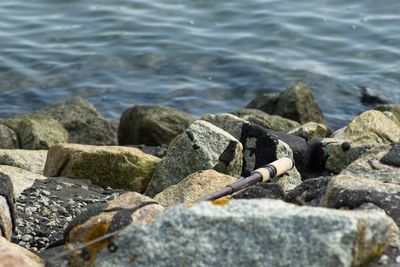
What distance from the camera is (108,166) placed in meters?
9.83

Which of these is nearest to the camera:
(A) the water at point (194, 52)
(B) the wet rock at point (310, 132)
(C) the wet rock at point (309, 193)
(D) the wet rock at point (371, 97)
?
(C) the wet rock at point (309, 193)

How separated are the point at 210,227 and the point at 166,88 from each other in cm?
1310

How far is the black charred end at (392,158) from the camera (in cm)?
652

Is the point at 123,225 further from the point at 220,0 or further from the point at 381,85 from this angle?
the point at 220,0

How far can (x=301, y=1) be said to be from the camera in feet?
74.6

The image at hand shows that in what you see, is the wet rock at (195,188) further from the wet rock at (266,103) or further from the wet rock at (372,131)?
the wet rock at (266,103)

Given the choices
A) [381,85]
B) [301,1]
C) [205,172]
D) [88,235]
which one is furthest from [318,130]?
[301,1]

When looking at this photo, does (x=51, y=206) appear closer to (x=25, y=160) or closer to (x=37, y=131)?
(x=25, y=160)

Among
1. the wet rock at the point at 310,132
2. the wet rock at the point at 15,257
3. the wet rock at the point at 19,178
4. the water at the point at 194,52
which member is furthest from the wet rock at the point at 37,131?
the wet rock at the point at 15,257

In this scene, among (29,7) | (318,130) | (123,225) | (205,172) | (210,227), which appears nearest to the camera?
(210,227)

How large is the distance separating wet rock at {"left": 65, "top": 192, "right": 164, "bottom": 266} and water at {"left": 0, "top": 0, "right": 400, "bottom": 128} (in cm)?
1075

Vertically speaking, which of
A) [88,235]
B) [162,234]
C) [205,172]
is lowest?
[205,172]

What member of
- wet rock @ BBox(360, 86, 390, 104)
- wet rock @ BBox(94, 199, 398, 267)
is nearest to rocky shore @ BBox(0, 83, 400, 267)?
wet rock @ BBox(94, 199, 398, 267)

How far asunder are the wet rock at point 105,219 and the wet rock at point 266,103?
10.1 m
